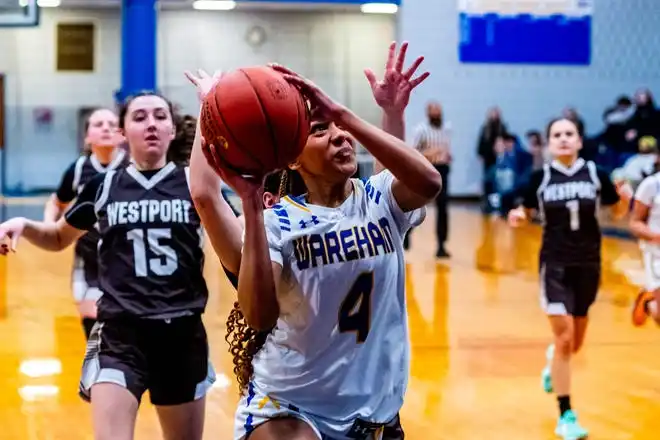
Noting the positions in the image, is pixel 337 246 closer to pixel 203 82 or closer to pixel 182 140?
pixel 203 82

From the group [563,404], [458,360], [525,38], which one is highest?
[525,38]

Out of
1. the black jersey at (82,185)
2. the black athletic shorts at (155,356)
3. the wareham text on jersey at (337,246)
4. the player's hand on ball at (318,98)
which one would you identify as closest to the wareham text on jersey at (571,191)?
the black jersey at (82,185)

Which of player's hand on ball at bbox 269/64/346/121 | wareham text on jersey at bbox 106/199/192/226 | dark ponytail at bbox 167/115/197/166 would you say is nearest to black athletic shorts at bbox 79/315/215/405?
wareham text on jersey at bbox 106/199/192/226

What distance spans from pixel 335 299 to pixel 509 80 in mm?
19179

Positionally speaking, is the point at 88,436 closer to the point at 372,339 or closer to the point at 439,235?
the point at 372,339

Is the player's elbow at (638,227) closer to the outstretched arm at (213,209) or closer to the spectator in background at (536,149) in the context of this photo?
the outstretched arm at (213,209)

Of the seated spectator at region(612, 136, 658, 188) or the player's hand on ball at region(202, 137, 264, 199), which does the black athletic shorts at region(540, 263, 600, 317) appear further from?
the seated spectator at region(612, 136, 658, 188)

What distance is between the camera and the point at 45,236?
4355 millimetres

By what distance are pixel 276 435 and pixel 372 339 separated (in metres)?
0.36

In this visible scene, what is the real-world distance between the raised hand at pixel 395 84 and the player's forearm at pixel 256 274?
0.59 m

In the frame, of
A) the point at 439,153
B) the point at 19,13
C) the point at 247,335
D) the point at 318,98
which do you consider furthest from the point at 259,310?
the point at 439,153

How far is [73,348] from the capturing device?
799 centimetres

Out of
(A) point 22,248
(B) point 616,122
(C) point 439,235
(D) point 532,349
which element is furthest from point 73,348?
(B) point 616,122

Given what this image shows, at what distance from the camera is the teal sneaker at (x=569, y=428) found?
5691 millimetres
